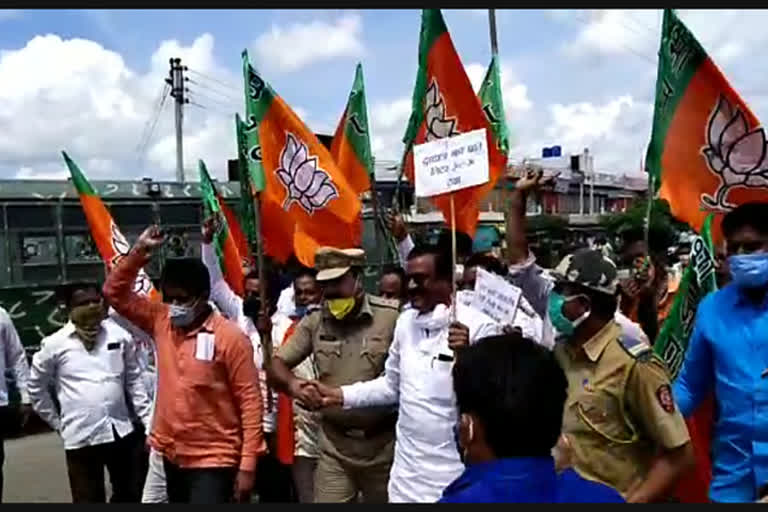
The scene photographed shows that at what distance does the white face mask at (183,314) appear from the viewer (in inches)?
194

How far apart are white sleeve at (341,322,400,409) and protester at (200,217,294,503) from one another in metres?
1.74

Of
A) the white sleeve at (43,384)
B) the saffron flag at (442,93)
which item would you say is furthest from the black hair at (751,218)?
the white sleeve at (43,384)

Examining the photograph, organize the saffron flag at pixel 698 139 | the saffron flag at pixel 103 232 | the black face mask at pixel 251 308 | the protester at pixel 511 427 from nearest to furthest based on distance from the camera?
the protester at pixel 511 427, the saffron flag at pixel 698 139, the black face mask at pixel 251 308, the saffron flag at pixel 103 232

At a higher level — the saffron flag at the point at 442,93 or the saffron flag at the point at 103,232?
the saffron flag at the point at 442,93

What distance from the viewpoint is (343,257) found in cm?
532

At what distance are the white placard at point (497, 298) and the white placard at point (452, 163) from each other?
44cm

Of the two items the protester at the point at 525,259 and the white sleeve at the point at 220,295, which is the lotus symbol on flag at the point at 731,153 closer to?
the protester at the point at 525,259

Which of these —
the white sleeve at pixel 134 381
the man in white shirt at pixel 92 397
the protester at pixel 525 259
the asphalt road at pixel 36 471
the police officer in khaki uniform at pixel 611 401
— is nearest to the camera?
the police officer in khaki uniform at pixel 611 401

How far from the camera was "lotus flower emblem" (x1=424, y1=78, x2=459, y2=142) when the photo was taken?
18.4 ft

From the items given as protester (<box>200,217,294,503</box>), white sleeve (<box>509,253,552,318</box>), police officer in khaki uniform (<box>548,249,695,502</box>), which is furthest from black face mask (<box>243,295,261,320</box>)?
police officer in khaki uniform (<box>548,249,695,502</box>)

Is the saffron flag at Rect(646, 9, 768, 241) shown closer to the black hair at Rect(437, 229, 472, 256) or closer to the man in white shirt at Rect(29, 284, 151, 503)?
the black hair at Rect(437, 229, 472, 256)

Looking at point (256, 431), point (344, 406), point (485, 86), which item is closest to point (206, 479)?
point (256, 431)

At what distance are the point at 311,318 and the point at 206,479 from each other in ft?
2.98

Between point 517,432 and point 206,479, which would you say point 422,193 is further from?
point 517,432
